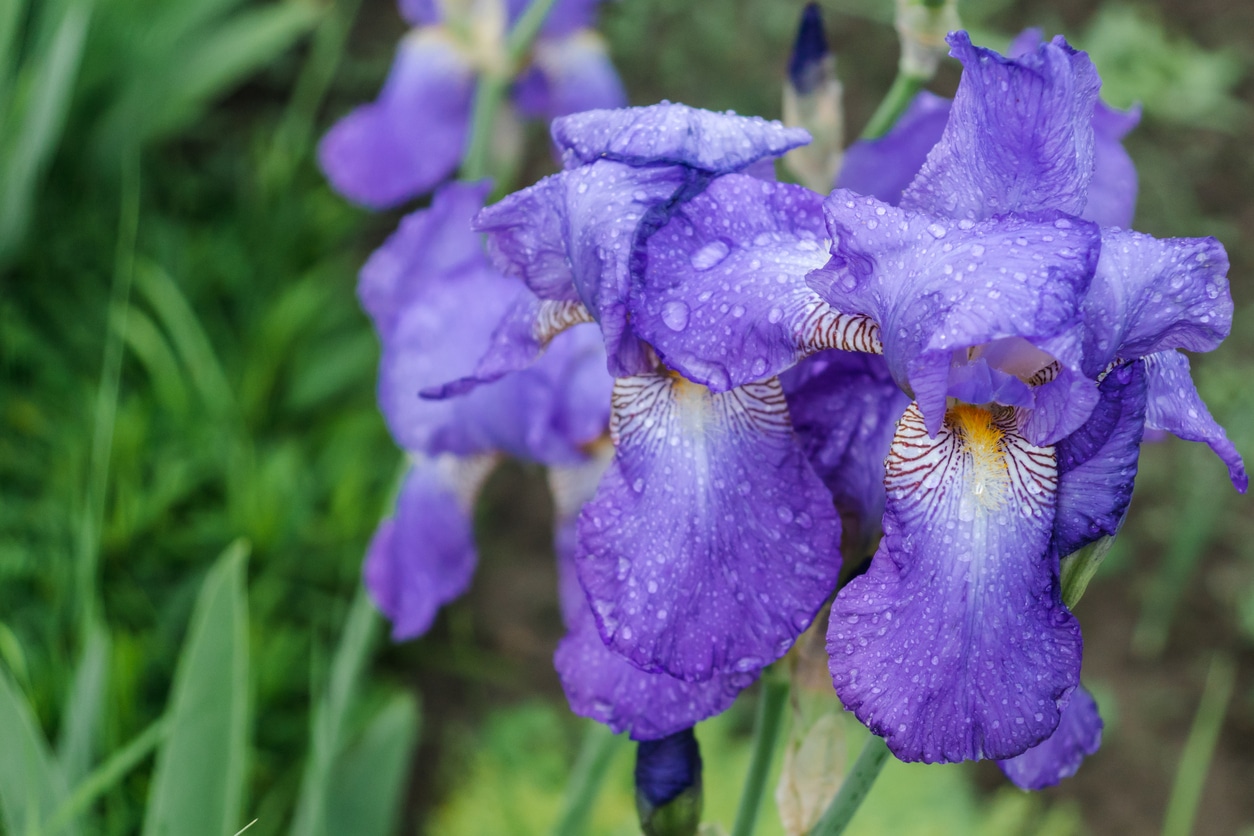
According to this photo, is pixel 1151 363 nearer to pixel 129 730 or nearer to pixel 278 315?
pixel 129 730

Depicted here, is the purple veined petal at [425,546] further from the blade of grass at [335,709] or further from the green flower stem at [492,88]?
the green flower stem at [492,88]

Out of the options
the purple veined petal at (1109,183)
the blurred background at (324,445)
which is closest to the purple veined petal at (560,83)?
the blurred background at (324,445)

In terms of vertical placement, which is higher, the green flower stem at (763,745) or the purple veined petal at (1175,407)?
the purple veined petal at (1175,407)

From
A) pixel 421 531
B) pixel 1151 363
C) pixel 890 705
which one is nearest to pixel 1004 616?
pixel 890 705

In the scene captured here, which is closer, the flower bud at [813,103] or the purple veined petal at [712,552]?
the purple veined petal at [712,552]

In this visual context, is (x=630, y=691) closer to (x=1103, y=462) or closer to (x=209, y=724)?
(x=1103, y=462)

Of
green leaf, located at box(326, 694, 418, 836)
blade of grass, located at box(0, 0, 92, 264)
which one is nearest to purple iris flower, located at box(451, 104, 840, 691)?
green leaf, located at box(326, 694, 418, 836)

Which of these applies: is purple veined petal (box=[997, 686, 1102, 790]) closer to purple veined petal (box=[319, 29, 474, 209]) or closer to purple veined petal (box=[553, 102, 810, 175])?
purple veined petal (box=[553, 102, 810, 175])
